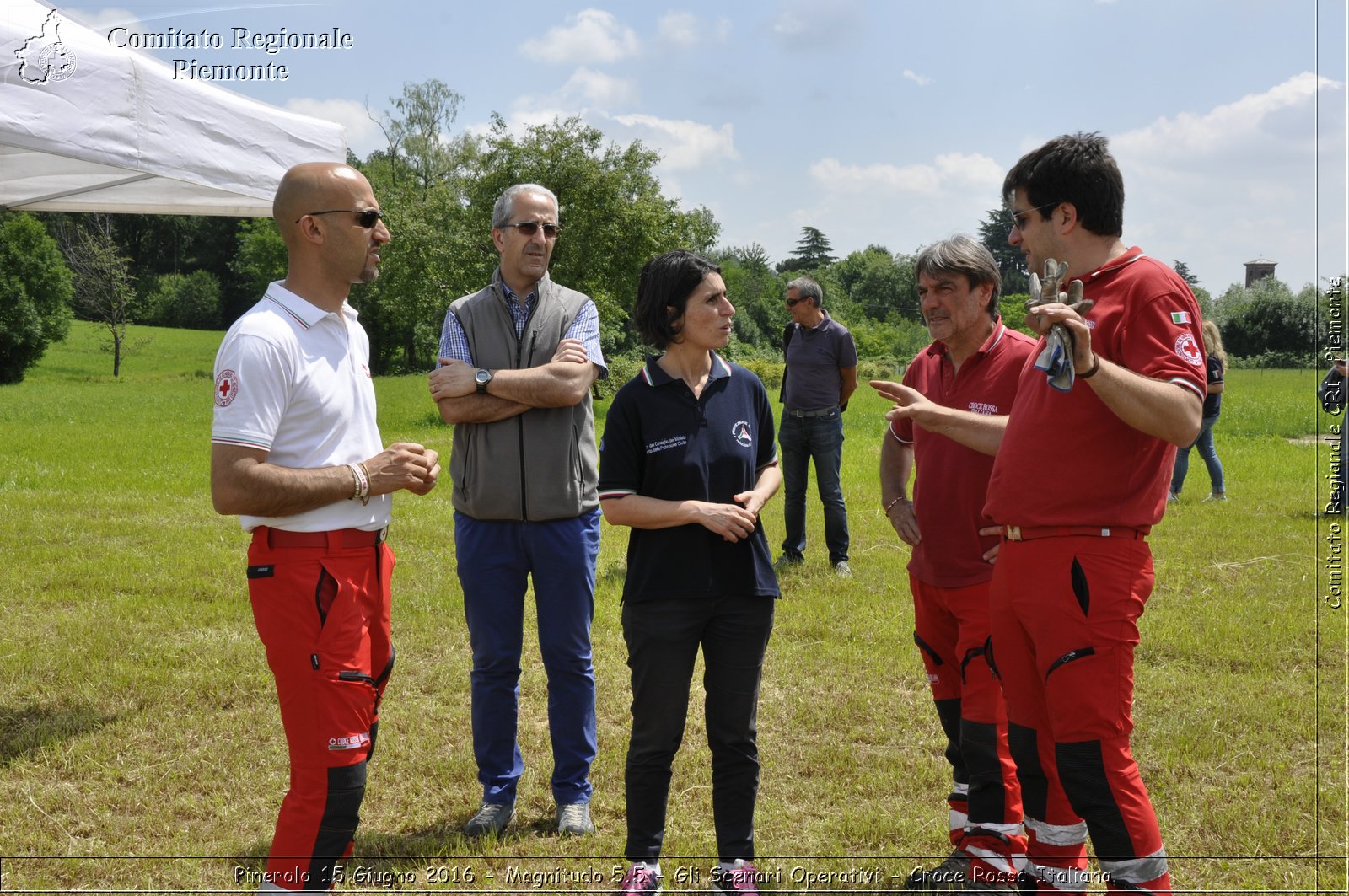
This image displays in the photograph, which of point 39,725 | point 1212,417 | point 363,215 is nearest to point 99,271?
point 39,725

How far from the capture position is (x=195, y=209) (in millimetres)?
5883

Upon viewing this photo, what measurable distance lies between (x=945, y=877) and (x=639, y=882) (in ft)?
3.87

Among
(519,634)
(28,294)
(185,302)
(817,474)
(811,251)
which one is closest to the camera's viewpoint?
(519,634)

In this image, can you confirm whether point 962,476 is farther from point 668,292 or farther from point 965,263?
point 668,292

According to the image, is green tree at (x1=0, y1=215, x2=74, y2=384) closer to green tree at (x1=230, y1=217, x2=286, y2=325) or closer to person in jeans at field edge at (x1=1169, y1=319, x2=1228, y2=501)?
green tree at (x1=230, y1=217, x2=286, y2=325)

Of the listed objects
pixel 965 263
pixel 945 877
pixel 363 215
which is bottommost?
pixel 945 877

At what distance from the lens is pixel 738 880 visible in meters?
3.43

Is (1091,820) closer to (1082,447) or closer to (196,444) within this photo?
(1082,447)

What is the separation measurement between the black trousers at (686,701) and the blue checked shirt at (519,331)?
4.41 feet

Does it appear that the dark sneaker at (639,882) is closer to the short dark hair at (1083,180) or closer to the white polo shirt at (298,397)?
the white polo shirt at (298,397)

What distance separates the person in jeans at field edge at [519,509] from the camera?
4070 mm

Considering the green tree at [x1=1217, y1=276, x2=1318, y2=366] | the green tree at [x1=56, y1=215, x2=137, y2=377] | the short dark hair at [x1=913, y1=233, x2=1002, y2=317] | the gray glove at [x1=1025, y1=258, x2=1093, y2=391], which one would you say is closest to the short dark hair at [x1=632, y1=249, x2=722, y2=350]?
the short dark hair at [x1=913, y1=233, x2=1002, y2=317]

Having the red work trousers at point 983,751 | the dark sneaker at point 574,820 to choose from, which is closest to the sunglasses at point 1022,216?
the red work trousers at point 983,751

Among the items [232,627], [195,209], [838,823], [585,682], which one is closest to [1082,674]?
[838,823]
